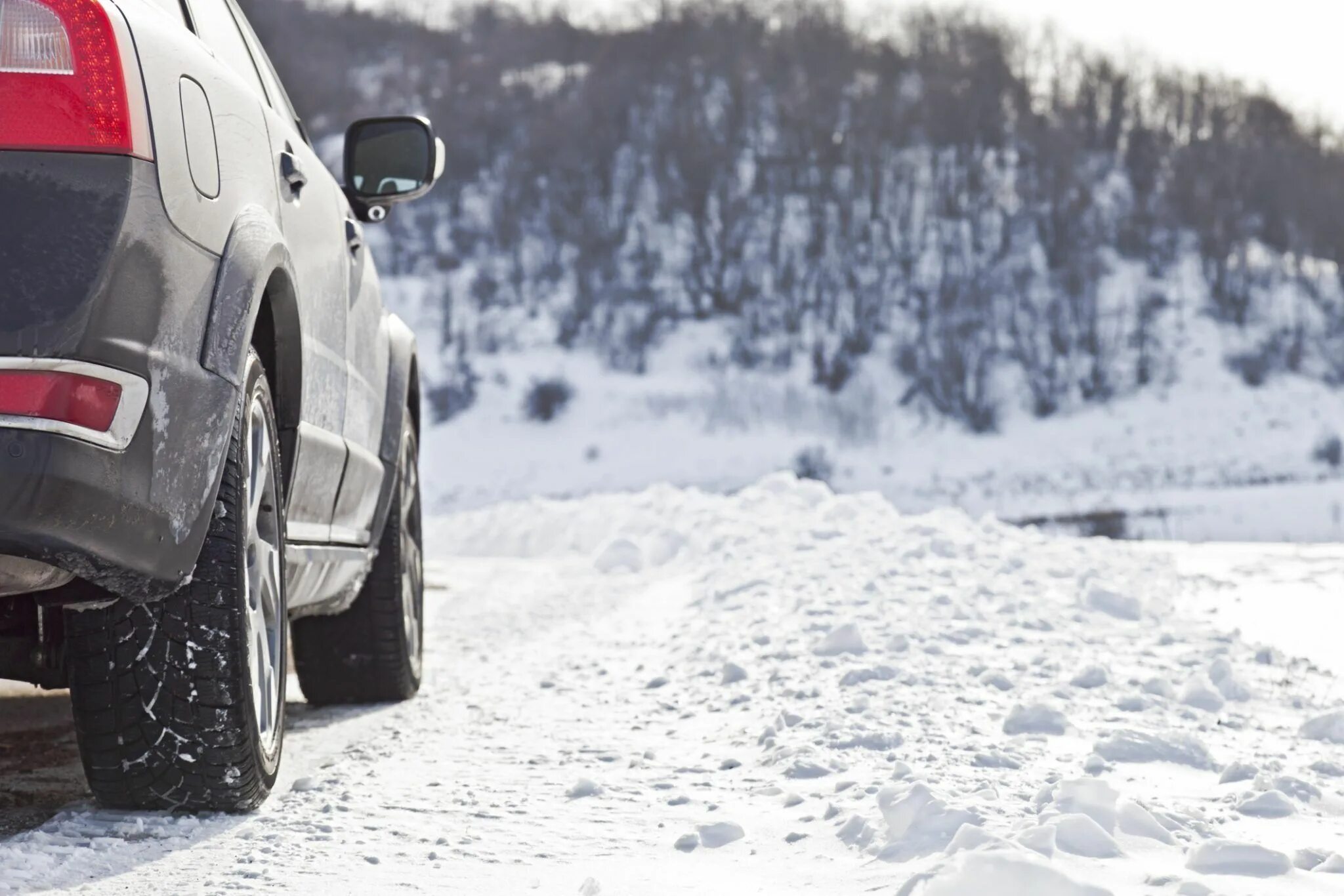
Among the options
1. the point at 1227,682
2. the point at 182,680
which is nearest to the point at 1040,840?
the point at 182,680

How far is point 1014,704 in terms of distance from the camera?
3703mm

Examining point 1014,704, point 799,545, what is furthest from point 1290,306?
point 1014,704

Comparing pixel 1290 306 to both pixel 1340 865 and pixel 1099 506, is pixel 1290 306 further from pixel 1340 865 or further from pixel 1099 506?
pixel 1340 865

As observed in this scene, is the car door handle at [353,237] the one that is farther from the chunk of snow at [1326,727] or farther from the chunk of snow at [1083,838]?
the chunk of snow at [1326,727]

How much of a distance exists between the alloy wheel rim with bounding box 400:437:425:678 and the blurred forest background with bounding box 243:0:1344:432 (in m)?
41.3

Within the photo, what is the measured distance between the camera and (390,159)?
4105 millimetres

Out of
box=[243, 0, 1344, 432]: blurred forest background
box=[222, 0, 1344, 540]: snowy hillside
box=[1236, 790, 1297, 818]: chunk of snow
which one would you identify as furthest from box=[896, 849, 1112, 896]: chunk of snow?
box=[243, 0, 1344, 432]: blurred forest background

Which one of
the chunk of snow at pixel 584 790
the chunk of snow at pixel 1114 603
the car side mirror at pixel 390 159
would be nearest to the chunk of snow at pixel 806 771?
the chunk of snow at pixel 584 790

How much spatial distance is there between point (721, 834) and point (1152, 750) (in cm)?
128

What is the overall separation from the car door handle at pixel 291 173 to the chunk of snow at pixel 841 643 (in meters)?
2.45

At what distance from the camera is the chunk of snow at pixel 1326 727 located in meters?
3.58

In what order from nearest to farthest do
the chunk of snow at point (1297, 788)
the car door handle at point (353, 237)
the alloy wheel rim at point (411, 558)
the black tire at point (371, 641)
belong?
the chunk of snow at point (1297, 788), the car door handle at point (353, 237), the black tire at point (371, 641), the alloy wheel rim at point (411, 558)

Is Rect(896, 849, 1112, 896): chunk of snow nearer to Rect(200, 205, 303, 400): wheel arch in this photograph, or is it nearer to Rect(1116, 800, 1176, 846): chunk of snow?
Rect(1116, 800, 1176, 846): chunk of snow

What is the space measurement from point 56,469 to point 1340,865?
212cm
